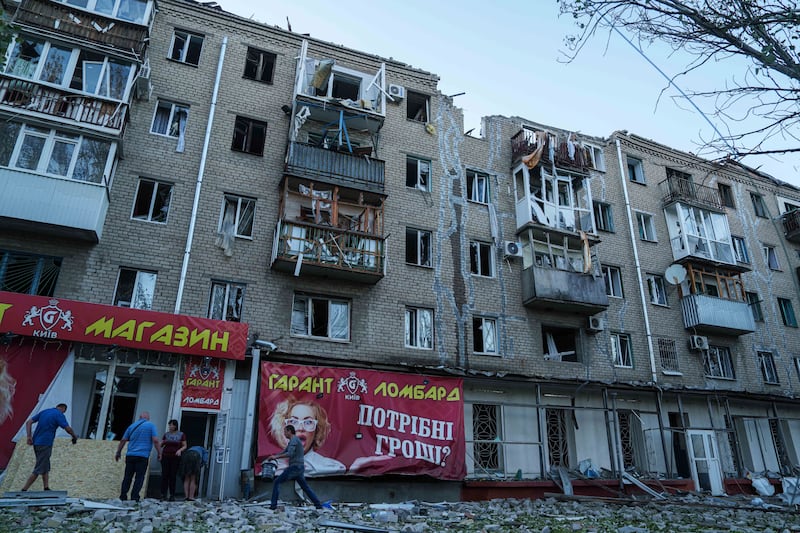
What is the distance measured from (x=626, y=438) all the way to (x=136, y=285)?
55.7ft

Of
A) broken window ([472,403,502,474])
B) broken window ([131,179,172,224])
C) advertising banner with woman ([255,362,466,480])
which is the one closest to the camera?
advertising banner with woman ([255,362,466,480])

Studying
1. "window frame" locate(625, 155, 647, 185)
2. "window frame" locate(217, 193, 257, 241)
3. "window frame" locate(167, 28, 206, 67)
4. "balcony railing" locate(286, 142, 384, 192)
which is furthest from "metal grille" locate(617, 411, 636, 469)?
"window frame" locate(167, 28, 206, 67)

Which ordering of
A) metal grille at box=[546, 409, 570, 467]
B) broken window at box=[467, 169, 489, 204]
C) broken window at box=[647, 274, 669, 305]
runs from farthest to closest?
1. broken window at box=[647, 274, 669, 305]
2. broken window at box=[467, 169, 489, 204]
3. metal grille at box=[546, 409, 570, 467]

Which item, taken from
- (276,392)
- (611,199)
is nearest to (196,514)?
Result: (276,392)

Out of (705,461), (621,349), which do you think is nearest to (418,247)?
(621,349)

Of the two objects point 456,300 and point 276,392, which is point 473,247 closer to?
point 456,300

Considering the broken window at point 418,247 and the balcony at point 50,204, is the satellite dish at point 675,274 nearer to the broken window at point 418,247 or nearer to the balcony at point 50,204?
the broken window at point 418,247

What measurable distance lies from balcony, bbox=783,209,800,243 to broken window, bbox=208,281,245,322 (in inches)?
1071

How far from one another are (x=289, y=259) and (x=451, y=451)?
23.7ft

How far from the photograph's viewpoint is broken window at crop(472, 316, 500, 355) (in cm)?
1838

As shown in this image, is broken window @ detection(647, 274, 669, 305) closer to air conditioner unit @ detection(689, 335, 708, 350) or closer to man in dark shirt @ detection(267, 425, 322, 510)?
air conditioner unit @ detection(689, 335, 708, 350)

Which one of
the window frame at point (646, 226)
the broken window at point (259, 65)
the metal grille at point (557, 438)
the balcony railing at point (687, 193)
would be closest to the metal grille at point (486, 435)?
the metal grille at point (557, 438)

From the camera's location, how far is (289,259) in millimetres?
15750

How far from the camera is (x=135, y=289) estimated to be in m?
14.8
